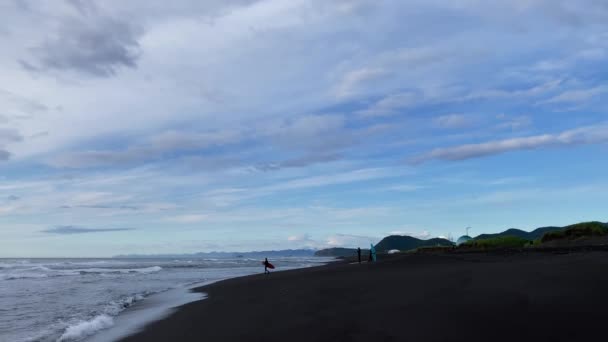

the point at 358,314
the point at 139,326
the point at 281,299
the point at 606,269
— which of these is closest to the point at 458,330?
the point at 358,314

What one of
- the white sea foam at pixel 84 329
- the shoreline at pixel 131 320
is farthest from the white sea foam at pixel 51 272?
the white sea foam at pixel 84 329

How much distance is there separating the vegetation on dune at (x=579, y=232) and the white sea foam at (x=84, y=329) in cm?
4744

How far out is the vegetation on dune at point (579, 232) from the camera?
46.6 m

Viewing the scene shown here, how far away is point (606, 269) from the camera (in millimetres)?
12898

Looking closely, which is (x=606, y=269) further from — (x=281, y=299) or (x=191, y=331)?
(x=191, y=331)

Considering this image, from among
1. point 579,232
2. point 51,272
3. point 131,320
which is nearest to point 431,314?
point 131,320

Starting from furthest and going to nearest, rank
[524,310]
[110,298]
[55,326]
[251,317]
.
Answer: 1. [110,298]
2. [55,326]
3. [251,317]
4. [524,310]

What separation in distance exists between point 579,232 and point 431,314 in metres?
47.3

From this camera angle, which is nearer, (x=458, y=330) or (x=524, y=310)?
(x=458, y=330)

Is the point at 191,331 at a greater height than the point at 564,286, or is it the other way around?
the point at 564,286

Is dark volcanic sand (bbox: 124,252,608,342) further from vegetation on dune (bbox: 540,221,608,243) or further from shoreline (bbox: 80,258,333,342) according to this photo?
vegetation on dune (bbox: 540,221,608,243)

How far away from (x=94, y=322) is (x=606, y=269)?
15934 mm

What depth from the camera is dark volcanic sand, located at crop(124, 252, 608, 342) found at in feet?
25.6

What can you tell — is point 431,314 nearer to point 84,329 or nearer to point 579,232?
point 84,329
